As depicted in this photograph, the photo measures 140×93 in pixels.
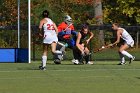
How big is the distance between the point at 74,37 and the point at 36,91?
11.4m

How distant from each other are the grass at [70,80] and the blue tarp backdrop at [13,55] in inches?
207

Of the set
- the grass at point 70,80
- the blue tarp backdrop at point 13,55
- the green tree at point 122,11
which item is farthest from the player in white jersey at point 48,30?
the green tree at point 122,11

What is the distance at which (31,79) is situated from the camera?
17.0m

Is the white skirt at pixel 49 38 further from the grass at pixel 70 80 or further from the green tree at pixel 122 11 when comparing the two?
the green tree at pixel 122 11

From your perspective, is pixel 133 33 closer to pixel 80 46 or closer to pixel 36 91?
pixel 80 46

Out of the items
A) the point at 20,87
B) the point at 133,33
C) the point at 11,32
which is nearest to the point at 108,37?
the point at 133,33

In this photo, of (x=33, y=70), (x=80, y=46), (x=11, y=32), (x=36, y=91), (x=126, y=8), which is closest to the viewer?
(x=36, y=91)

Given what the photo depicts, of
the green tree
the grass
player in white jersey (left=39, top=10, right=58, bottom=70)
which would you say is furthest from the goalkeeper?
the green tree

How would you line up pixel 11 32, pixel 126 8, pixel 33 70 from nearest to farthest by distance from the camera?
1. pixel 33 70
2. pixel 11 32
3. pixel 126 8

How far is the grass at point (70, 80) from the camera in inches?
572

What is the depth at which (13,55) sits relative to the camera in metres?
26.1

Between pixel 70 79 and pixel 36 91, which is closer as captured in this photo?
pixel 36 91

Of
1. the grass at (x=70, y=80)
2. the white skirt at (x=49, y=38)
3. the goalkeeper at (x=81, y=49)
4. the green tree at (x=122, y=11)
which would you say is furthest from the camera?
the green tree at (x=122, y=11)

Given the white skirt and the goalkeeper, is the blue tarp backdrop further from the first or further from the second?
the white skirt
